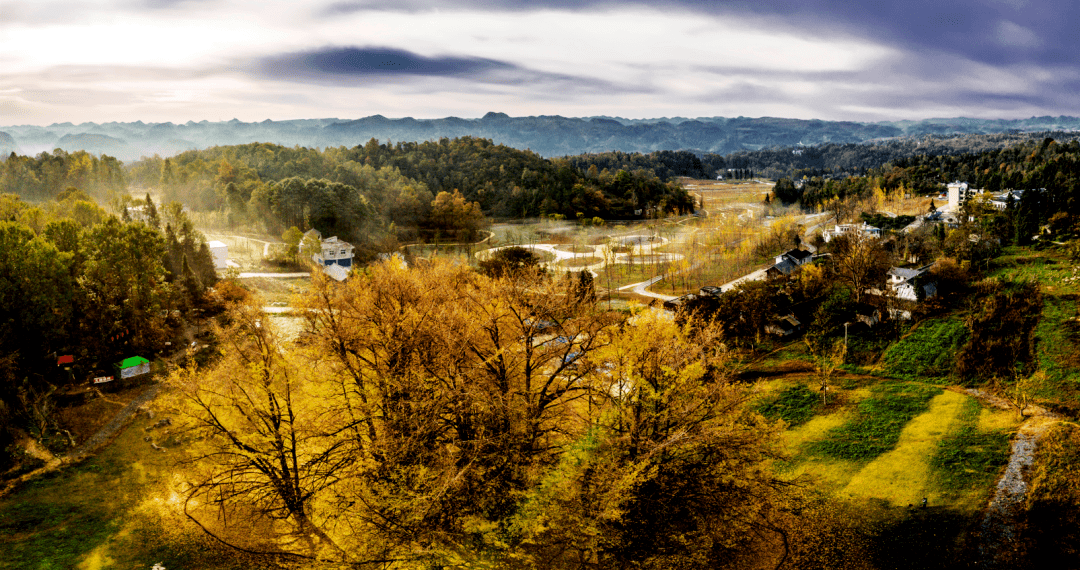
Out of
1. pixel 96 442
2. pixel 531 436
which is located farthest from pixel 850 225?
pixel 96 442

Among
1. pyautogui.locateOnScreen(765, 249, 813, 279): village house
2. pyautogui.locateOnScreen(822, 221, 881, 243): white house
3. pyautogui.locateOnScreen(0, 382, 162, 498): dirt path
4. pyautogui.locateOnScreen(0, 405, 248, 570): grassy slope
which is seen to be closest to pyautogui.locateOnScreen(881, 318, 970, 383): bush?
pyautogui.locateOnScreen(765, 249, 813, 279): village house

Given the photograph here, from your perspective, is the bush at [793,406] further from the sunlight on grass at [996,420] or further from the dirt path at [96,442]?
the dirt path at [96,442]

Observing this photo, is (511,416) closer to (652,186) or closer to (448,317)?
(448,317)

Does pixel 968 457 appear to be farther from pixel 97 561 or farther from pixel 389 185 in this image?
pixel 389 185

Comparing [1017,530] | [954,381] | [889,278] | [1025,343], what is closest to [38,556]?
[1017,530]

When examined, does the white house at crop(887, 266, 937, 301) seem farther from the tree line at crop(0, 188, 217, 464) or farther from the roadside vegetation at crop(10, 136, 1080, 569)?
the tree line at crop(0, 188, 217, 464)
